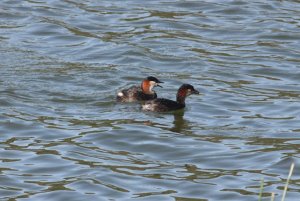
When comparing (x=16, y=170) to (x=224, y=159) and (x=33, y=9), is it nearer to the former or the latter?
(x=224, y=159)

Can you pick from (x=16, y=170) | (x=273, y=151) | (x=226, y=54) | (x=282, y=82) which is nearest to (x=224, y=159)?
(x=273, y=151)

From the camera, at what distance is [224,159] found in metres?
12.8

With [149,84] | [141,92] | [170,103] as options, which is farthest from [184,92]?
[141,92]

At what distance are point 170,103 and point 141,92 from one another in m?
0.66

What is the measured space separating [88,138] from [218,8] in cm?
890

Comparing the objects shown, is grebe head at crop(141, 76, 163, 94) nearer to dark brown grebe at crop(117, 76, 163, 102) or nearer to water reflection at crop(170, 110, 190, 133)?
dark brown grebe at crop(117, 76, 163, 102)

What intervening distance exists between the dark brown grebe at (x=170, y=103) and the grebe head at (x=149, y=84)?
364 millimetres

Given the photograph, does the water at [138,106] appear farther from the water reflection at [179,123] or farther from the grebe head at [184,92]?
the grebe head at [184,92]

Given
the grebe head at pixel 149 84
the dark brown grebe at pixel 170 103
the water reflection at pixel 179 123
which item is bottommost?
the water reflection at pixel 179 123

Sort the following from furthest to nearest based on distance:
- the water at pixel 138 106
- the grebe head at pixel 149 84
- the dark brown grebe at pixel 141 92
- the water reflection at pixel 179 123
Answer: the grebe head at pixel 149 84
the dark brown grebe at pixel 141 92
the water reflection at pixel 179 123
the water at pixel 138 106

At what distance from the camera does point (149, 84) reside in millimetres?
16219

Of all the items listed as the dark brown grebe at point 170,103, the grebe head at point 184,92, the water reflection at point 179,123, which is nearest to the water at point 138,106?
the water reflection at point 179,123

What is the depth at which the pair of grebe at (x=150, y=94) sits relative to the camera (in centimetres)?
1584

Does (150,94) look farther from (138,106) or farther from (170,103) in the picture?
(170,103)
